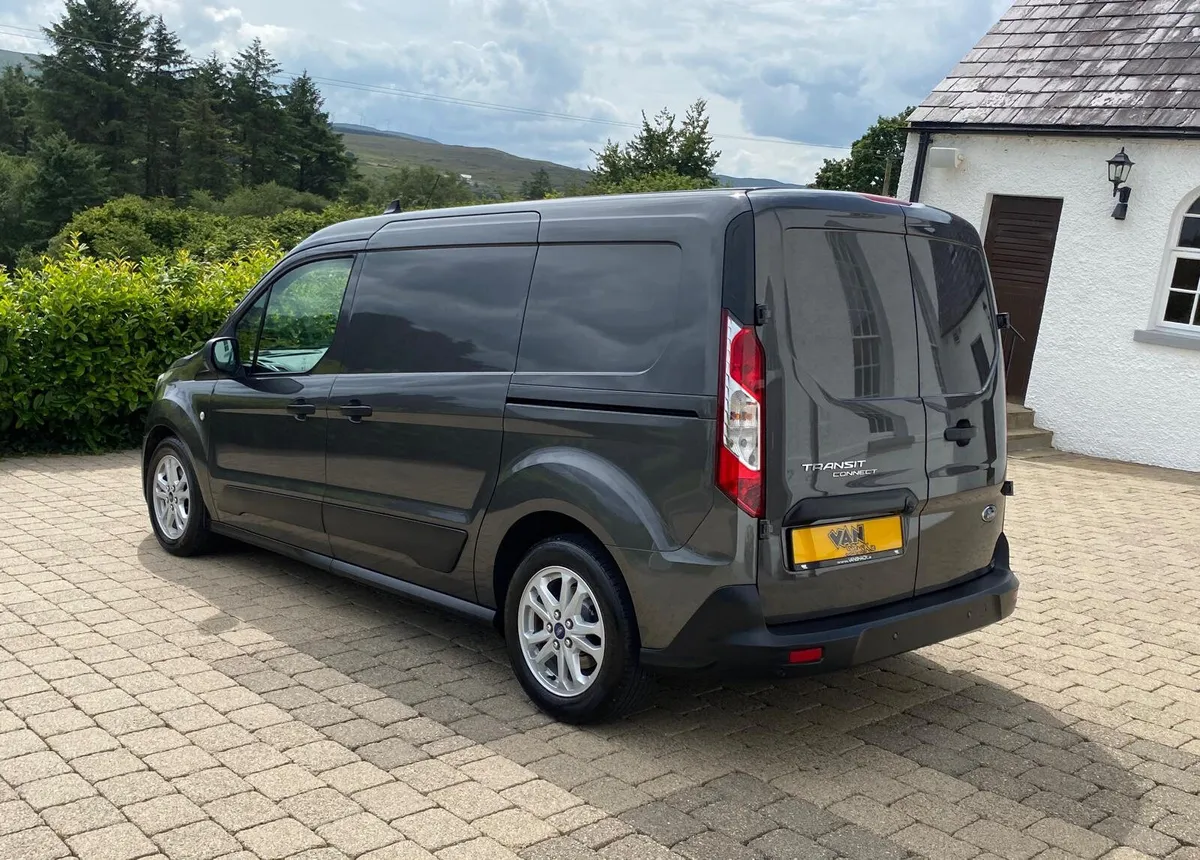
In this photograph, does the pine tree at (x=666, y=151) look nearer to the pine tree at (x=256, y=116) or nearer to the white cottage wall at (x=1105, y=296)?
the white cottage wall at (x=1105, y=296)

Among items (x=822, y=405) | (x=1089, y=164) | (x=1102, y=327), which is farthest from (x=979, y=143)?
(x=822, y=405)

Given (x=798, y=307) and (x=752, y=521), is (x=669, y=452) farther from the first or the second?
(x=798, y=307)

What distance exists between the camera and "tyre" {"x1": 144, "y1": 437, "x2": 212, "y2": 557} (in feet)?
20.8

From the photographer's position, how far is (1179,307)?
11961mm

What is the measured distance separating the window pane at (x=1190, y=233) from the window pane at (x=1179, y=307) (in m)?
0.51

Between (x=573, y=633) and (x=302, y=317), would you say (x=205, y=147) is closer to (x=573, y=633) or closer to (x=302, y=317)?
(x=302, y=317)

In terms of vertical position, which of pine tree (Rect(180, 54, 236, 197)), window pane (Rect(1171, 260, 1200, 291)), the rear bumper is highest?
pine tree (Rect(180, 54, 236, 197))

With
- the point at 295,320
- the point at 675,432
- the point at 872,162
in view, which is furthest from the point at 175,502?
the point at 872,162

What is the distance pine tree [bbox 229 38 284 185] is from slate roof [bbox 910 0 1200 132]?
241ft

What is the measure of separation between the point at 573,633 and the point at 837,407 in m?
1.29

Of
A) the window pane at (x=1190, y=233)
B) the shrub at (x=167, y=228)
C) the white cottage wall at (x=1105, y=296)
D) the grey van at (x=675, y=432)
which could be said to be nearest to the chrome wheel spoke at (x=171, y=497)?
the grey van at (x=675, y=432)

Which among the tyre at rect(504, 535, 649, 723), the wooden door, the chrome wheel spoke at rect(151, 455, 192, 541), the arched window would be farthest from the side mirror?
the arched window

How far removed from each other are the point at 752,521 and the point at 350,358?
2386 mm

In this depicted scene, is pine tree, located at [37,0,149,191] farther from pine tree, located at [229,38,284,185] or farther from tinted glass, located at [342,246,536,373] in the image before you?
tinted glass, located at [342,246,536,373]
